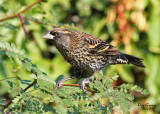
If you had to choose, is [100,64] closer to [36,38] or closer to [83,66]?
[83,66]

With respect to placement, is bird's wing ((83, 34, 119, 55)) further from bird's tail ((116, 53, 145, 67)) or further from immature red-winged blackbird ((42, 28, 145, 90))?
bird's tail ((116, 53, 145, 67))

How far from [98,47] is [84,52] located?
0.26m

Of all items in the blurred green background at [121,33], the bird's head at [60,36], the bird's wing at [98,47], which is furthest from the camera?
the blurred green background at [121,33]

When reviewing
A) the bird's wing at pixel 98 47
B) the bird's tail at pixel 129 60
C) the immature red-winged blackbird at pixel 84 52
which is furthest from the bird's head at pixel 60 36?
the bird's tail at pixel 129 60

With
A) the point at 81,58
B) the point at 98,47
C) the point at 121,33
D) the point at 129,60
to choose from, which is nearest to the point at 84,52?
the point at 81,58

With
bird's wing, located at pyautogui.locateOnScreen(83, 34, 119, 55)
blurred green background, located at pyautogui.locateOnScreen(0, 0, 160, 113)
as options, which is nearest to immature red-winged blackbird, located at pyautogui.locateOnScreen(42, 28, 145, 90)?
bird's wing, located at pyautogui.locateOnScreen(83, 34, 119, 55)

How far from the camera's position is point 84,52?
3.31 metres

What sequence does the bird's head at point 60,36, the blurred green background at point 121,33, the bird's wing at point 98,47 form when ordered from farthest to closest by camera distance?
the blurred green background at point 121,33 < the bird's wing at point 98,47 < the bird's head at point 60,36

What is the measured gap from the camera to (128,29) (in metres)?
5.77

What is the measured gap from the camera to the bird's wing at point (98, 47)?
135 inches

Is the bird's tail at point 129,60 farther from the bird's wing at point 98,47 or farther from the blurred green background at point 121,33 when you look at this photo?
the blurred green background at point 121,33

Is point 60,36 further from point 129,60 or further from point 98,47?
point 129,60

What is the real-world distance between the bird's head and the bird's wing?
25 cm

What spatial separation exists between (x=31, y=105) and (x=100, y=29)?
421 cm
